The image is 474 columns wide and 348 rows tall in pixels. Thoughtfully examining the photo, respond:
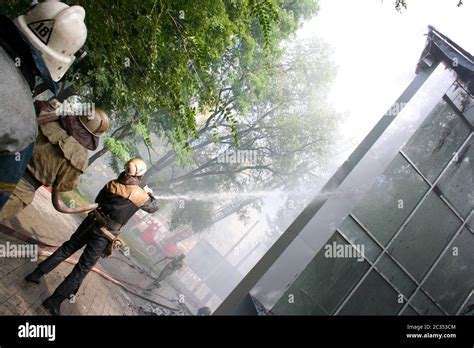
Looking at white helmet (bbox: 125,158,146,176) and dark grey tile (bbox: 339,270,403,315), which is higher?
dark grey tile (bbox: 339,270,403,315)

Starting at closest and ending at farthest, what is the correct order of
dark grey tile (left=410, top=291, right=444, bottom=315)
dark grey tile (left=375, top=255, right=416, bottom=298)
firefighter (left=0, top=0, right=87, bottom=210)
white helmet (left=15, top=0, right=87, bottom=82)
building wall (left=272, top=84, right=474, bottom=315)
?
firefighter (left=0, top=0, right=87, bottom=210), white helmet (left=15, top=0, right=87, bottom=82), building wall (left=272, top=84, right=474, bottom=315), dark grey tile (left=375, top=255, right=416, bottom=298), dark grey tile (left=410, top=291, right=444, bottom=315)

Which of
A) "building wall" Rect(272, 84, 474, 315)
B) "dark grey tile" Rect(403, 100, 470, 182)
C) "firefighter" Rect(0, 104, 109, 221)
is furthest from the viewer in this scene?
"dark grey tile" Rect(403, 100, 470, 182)

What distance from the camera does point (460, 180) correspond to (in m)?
6.17

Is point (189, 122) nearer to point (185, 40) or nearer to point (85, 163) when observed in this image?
point (185, 40)

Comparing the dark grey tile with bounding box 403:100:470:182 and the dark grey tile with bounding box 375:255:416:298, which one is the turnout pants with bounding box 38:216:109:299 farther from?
the dark grey tile with bounding box 403:100:470:182

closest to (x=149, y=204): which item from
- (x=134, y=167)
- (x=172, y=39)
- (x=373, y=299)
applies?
(x=134, y=167)

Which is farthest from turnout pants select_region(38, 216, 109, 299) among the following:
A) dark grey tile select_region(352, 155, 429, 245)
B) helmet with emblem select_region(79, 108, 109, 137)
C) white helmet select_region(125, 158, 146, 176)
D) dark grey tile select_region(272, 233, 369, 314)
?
Result: dark grey tile select_region(352, 155, 429, 245)

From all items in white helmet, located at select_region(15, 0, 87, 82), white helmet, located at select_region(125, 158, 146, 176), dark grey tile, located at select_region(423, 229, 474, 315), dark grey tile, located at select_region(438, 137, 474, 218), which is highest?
dark grey tile, located at select_region(438, 137, 474, 218)

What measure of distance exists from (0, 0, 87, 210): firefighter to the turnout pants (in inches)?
79.6

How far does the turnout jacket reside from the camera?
4.34 meters

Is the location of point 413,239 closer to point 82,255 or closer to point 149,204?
point 149,204

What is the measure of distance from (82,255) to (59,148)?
4.31 feet

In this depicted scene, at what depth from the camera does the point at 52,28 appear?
7.48ft
